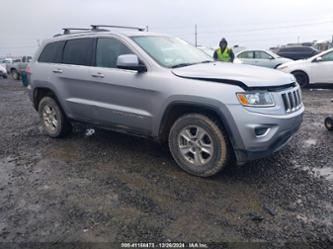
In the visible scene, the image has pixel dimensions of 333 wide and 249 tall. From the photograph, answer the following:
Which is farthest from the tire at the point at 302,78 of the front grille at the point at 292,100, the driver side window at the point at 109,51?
the driver side window at the point at 109,51

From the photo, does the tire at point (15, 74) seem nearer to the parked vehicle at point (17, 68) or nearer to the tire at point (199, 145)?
the parked vehicle at point (17, 68)

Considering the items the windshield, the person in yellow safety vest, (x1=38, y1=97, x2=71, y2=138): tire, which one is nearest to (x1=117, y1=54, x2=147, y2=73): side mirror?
the windshield

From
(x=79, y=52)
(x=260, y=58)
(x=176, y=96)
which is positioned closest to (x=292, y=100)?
(x=176, y=96)

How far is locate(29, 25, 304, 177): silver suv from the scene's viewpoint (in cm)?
326

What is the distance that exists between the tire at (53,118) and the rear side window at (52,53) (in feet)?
2.27

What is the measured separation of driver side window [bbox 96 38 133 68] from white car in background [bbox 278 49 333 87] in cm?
821

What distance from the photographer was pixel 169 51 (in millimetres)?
4297

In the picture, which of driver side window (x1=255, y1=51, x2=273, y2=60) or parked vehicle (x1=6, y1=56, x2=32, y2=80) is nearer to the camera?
driver side window (x1=255, y1=51, x2=273, y2=60)

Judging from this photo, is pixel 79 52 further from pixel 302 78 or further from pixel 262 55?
pixel 262 55

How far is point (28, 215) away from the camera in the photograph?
2.98 meters

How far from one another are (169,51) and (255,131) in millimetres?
1821

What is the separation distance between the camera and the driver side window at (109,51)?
13.9 ft

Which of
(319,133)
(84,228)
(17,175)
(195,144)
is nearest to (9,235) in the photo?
(84,228)

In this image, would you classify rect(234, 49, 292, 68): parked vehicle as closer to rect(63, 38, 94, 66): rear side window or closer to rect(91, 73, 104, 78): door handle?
rect(63, 38, 94, 66): rear side window
